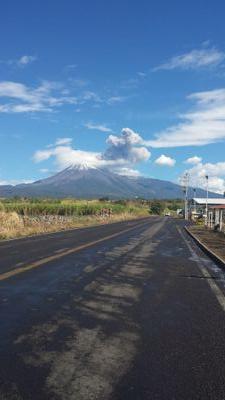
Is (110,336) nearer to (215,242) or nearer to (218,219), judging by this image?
(215,242)

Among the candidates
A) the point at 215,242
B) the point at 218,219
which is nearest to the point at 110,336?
the point at 215,242

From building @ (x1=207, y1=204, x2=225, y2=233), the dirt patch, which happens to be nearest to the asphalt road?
the dirt patch

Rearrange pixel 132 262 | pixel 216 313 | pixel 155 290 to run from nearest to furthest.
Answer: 1. pixel 216 313
2. pixel 155 290
3. pixel 132 262

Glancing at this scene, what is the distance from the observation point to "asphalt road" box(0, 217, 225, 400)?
181 inches

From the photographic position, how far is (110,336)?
6.33 metres

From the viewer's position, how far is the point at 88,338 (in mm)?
6191

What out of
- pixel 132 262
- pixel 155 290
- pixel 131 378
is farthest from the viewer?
pixel 132 262

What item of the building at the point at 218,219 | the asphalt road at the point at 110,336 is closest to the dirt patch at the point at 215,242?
the building at the point at 218,219

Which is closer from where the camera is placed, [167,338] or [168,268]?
[167,338]

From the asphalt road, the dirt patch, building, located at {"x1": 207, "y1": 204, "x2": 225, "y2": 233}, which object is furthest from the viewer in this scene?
building, located at {"x1": 207, "y1": 204, "x2": 225, "y2": 233}

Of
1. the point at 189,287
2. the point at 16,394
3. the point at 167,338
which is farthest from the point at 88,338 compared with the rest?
the point at 189,287

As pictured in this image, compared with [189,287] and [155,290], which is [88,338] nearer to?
[155,290]

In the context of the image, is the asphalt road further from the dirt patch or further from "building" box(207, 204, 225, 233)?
"building" box(207, 204, 225, 233)

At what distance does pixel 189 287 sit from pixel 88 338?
4890 millimetres
